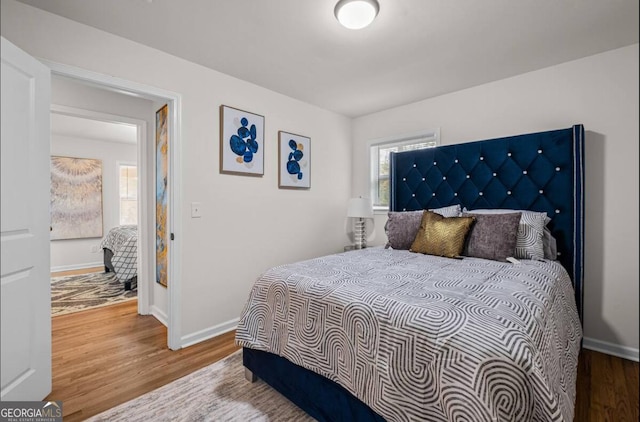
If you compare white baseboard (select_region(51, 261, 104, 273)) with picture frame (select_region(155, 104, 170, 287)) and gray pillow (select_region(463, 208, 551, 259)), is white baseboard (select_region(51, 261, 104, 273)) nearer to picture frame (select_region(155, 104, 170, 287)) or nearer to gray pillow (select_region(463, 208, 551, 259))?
picture frame (select_region(155, 104, 170, 287))

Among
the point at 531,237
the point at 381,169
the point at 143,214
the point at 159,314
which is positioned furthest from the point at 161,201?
the point at 531,237

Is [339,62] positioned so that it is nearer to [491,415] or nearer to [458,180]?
[458,180]

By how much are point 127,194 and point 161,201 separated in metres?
3.61

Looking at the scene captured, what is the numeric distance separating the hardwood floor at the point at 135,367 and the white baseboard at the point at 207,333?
52 mm

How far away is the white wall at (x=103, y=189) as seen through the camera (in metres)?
4.98

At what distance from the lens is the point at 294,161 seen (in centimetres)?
324

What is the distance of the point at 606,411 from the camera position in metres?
1.60

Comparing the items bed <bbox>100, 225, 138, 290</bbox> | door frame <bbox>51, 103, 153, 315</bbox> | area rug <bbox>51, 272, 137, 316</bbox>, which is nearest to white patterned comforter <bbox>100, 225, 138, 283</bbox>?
bed <bbox>100, 225, 138, 290</bbox>

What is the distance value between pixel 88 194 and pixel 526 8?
21.1ft

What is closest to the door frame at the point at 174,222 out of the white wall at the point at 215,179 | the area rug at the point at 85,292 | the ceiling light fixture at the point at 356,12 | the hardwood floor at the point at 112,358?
the white wall at the point at 215,179

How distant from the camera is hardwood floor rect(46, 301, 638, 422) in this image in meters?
1.67

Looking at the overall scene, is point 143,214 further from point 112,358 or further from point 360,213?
point 360,213

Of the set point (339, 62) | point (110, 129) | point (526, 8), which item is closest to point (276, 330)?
point (339, 62)

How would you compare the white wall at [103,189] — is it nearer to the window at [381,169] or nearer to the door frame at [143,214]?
the door frame at [143,214]
